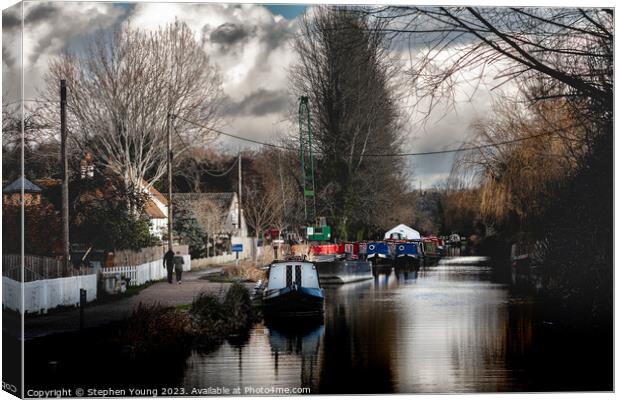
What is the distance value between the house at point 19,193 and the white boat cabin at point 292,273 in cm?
367

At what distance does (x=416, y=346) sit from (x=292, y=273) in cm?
220

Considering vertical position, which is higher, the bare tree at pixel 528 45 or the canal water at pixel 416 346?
the bare tree at pixel 528 45

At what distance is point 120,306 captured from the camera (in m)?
13.6

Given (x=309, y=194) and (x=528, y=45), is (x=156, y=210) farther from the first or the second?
(x=528, y=45)

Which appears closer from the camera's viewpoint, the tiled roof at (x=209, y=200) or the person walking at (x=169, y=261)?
the person walking at (x=169, y=261)

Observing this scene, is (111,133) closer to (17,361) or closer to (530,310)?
(17,361)

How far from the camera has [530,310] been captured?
1467 cm

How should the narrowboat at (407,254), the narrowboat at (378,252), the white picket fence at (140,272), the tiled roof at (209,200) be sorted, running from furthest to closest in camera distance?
the narrowboat at (378,252)
the narrowboat at (407,254)
the tiled roof at (209,200)
the white picket fence at (140,272)

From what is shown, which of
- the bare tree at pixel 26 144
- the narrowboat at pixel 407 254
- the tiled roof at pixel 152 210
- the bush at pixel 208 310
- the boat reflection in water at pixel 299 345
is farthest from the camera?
the narrowboat at pixel 407 254

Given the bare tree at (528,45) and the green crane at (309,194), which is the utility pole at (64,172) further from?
the bare tree at (528,45)

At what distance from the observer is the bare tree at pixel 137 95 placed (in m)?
13.3

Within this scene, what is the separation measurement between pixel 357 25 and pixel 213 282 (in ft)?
13.7
